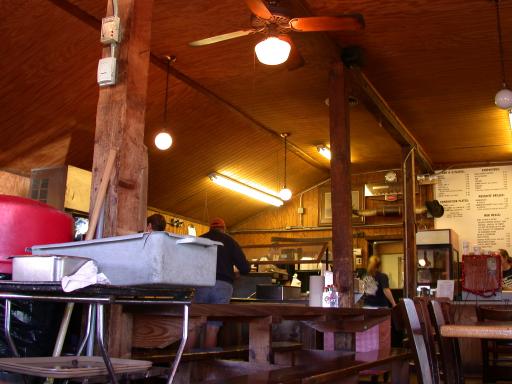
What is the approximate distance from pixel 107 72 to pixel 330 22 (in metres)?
2.41

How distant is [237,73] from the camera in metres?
7.81

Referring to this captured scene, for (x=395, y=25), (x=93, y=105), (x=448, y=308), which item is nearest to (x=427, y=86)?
(x=395, y=25)

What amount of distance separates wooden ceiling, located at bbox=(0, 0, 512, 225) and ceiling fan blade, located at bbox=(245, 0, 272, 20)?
70 centimetres

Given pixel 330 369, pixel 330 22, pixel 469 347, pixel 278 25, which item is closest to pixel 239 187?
pixel 469 347

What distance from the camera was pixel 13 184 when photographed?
8.53 metres

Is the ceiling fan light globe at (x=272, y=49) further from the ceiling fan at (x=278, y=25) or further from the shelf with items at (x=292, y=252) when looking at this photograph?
the shelf with items at (x=292, y=252)

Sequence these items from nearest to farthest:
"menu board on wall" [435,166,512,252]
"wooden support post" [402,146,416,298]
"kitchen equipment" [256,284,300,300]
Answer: "kitchen equipment" [256,284,300,300], "wooden support post" [402,146,416,298], "menu board on wall" [435,166,512,252]

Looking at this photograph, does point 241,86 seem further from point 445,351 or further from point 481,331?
point 481,331

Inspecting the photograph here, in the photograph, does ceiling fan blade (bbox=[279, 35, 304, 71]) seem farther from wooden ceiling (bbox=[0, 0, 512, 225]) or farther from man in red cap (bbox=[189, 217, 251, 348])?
man in red cap (bbox=[189, 217, 251, 348])

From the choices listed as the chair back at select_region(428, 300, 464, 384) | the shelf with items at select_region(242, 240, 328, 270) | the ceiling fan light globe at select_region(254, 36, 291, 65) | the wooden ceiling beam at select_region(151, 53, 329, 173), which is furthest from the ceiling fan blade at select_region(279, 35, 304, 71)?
the chair back at select_region(428, 300, 464, 384)

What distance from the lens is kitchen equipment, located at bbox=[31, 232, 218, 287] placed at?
1979mm

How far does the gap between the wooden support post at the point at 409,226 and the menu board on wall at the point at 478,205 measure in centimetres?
261

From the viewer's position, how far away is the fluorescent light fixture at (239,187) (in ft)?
37.1

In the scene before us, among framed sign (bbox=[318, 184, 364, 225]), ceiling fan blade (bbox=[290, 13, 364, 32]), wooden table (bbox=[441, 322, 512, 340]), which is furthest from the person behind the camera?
framed sign (bbox=[318, 184, 364, 225])
